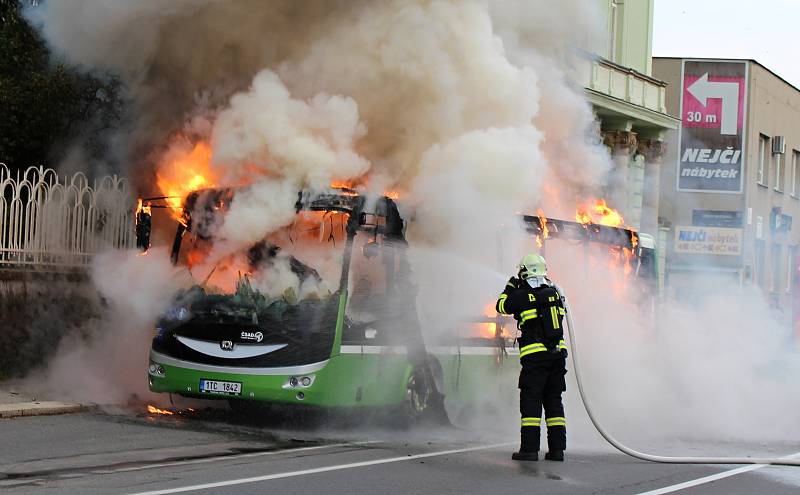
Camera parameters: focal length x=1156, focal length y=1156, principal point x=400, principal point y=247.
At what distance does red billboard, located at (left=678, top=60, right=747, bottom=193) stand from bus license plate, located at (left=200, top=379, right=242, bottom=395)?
23992mm

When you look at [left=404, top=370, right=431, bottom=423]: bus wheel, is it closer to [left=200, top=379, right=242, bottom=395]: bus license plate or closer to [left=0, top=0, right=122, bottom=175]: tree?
[left=200, top=379, right=242, bottom=395]: bus license plate

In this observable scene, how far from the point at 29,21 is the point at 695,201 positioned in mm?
23900

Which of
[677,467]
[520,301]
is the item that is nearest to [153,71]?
[520,301]

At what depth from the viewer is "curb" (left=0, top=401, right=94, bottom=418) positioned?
11.8 meters

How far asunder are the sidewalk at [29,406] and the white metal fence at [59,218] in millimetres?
1947

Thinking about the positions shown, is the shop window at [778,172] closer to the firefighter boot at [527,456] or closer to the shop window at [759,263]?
the shop window at [759,263]

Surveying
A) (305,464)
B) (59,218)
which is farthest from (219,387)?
(59,218)

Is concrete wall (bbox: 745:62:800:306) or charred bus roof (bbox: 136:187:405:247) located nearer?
charred bus roof (bbox: 136:187:405:247)

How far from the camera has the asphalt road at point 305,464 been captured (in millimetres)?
8344

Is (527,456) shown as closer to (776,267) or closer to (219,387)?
(219,387)

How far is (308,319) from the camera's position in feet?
36.5

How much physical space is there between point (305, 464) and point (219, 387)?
2213mm

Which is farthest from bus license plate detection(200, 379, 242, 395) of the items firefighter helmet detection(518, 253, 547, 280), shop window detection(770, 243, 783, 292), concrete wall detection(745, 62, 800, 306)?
concrete wall detection(745, 62, 800, 306)

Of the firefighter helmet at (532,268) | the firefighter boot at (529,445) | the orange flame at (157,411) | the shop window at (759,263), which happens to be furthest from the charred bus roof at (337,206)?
the shop window at (759,263)
